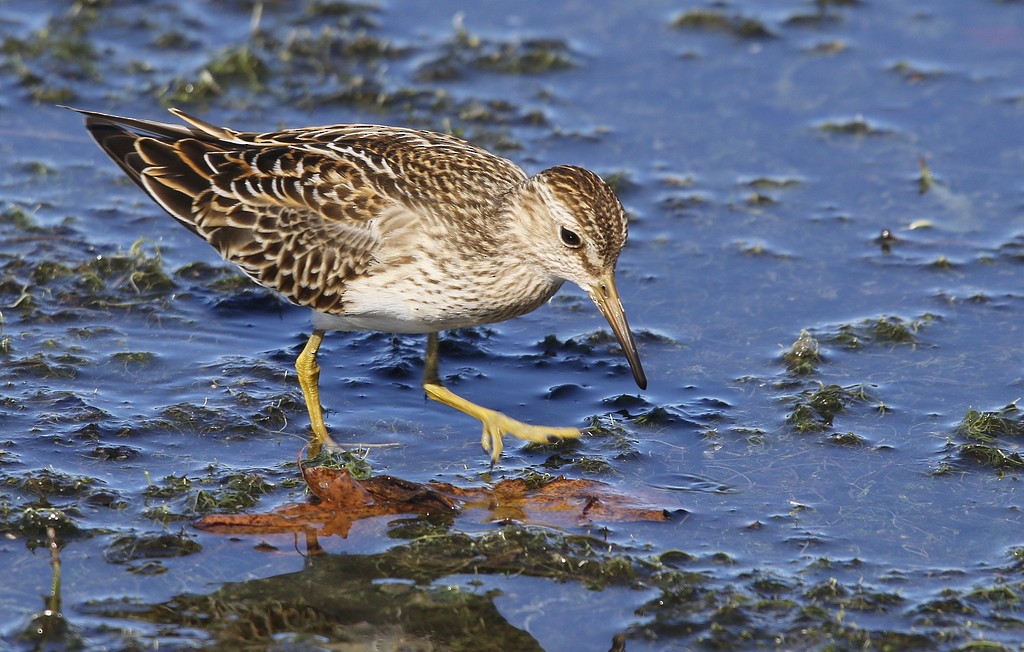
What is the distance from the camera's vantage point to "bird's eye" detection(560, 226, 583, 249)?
8141 millimetres

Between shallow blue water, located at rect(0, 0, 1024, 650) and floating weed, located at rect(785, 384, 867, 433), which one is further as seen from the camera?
floating weed, located at rect(785, 384, 867, 433)

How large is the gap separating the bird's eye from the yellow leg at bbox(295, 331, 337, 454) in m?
1.73

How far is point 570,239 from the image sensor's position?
819cm

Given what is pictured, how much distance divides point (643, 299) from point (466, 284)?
222 cm

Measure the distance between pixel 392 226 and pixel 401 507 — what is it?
5.69ft

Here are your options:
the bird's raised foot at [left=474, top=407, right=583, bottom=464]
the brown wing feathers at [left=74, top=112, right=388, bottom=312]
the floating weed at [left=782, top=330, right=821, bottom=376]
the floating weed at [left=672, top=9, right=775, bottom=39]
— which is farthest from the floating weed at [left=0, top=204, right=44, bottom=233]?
the floating weed at [left=672, top=9, right=775, bottom=39]

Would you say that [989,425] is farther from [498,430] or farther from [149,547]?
[149,547]

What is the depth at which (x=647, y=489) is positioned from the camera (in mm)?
7957

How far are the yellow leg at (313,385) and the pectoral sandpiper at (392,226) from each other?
0.03 feet

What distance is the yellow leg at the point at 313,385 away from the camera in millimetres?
8484

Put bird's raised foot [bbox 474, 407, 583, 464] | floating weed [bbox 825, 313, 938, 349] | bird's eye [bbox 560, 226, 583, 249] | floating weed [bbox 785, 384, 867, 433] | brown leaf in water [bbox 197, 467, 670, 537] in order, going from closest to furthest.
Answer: brown leaf in water [bbox 197, 467, 670, 537]
bird's eye [bbox 560, 226, 583, 249]
bird's raised foot [bbox 474, 407, 583, 464]
floating weed [bbox 785, 384, 867, 433]
floating weed [bbox 825, 313, 938, 349]

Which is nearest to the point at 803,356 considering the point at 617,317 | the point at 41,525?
the point at 617,317

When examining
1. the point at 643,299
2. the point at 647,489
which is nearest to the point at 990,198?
the point at 643,299

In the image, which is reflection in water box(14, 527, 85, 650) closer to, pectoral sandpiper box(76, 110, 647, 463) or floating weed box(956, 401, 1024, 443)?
pectoral sandpiper box(76, 110, 647, 463)
